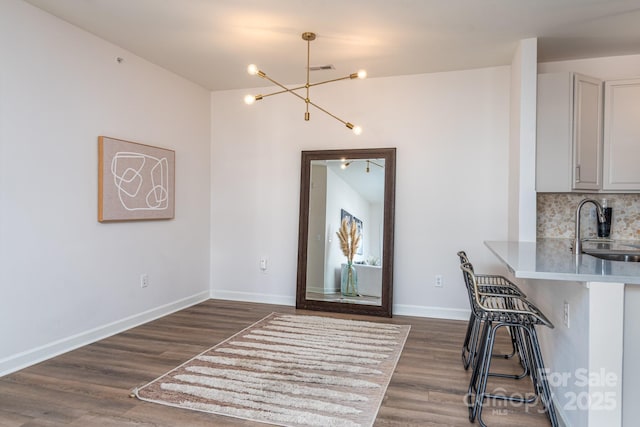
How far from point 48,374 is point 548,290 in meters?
3.35

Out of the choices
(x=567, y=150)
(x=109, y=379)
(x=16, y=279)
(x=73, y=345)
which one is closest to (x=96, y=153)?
(x=16, y=279)

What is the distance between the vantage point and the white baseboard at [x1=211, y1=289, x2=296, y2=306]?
4832 millimetres

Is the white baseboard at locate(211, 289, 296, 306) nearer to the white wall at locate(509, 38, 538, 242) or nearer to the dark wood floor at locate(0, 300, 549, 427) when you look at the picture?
the dark wood floor at locate(0, 300, 549, 427)

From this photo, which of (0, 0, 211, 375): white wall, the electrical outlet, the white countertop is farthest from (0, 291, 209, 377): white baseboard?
the white countertop

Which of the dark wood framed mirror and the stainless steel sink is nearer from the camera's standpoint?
the stainless steel sink

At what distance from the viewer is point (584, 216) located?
3.88 m

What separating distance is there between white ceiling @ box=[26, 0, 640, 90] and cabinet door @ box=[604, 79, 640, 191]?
434mm

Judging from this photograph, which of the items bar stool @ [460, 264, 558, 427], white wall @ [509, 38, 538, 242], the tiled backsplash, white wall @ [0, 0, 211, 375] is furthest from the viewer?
the tiled backsplash

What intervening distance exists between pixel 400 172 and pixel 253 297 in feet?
7.63

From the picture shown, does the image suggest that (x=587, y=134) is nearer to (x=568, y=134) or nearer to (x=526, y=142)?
(x=568, y=134)

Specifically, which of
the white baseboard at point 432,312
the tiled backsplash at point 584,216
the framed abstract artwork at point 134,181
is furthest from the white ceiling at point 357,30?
the white baseboard at point 432,312

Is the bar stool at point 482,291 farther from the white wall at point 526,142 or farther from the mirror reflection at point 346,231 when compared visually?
the mirror reflection at point 346,231

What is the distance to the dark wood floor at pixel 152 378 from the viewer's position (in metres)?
2.23

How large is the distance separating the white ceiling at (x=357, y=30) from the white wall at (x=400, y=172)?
0.40 meters
